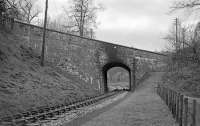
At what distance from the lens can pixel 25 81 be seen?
19.4 meters

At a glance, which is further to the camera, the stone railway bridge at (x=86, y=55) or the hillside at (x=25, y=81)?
the stone railway bridge at (x=86, y=55)

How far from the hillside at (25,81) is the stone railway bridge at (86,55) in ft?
3.75

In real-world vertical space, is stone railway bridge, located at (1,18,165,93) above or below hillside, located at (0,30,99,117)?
above

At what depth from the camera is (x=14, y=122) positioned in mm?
10602

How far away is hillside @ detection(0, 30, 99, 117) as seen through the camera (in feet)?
50.7

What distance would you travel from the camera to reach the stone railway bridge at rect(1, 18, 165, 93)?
28681 millimetres

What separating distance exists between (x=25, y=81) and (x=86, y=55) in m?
15.5

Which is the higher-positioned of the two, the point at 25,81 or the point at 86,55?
the point at 86,55

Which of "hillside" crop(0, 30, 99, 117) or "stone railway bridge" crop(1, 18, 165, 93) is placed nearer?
"hillside" crop(0, 30, 99, 117)

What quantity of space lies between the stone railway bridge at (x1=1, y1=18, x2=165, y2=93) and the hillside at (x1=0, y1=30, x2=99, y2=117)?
1143 millimetres

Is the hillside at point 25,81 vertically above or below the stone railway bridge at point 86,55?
below

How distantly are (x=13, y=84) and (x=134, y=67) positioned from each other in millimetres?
25242

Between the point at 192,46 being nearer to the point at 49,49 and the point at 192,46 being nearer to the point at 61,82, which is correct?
the point at 61,82

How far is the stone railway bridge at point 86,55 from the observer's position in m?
28.7
